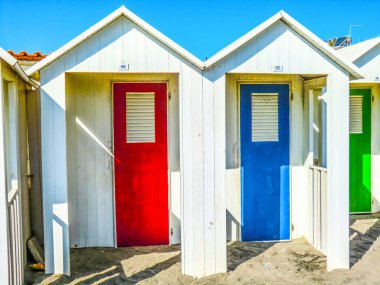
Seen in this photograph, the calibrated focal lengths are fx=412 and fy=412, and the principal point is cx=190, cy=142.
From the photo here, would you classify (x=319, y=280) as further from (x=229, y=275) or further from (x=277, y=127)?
(x=277, y=127)

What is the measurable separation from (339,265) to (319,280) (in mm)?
507

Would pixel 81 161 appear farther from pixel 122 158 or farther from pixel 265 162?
pixel 265 162

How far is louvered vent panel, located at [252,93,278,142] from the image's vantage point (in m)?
6.44

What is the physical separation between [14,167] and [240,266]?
3154 mm

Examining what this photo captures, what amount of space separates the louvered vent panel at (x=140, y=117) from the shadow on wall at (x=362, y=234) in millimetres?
3465

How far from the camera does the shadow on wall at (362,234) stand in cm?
607

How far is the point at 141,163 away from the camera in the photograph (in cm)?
635

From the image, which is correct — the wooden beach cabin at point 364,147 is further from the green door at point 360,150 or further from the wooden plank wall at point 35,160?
the wooden plank wall at point 35,160

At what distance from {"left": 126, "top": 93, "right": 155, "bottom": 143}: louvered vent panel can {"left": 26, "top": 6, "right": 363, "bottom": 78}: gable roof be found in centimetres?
144

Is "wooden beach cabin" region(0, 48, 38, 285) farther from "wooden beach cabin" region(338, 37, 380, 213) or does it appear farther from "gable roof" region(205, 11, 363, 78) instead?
"wooden beach cabin" region(338, 37, 380, 213)

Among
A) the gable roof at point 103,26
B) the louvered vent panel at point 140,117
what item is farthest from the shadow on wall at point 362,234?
the gable roof at point 103,26

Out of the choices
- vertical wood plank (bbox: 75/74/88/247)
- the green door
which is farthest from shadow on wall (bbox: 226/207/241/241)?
the green door

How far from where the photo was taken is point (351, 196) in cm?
820

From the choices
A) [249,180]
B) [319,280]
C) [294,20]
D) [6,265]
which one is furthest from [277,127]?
[6,265]
